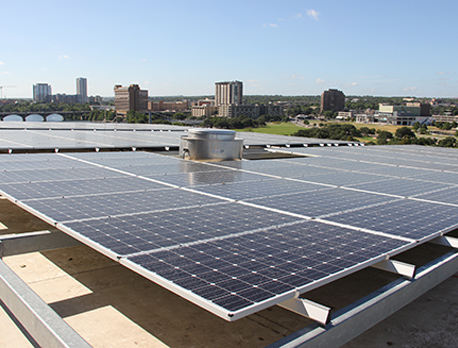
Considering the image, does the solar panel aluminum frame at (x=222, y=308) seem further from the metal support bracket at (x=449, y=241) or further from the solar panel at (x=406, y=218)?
the metal support bracket at (x=449, y=241)

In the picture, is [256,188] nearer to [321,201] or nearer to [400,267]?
[321,201]

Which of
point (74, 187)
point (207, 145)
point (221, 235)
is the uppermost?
point (207, 145)

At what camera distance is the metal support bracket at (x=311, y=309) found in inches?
288

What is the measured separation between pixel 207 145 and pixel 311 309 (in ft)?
54.6

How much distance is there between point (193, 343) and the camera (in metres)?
10.2

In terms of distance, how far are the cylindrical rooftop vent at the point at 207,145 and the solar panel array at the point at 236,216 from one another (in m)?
1.96

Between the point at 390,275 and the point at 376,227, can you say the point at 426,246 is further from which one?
the point at 376,227

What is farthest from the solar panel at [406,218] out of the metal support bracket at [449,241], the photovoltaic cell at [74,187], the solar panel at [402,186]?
the photovoltaic cell at [74,187]

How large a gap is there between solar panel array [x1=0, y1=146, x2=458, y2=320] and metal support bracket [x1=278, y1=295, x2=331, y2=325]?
9.8 inches

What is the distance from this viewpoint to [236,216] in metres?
11.7

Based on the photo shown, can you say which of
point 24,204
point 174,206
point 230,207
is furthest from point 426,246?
point 24,204

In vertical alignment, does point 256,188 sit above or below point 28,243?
above

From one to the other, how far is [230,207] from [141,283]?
3689 millimetres

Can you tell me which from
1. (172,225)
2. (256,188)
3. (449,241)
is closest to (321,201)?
(256,188)
